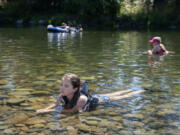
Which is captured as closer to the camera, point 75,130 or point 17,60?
point 75,130

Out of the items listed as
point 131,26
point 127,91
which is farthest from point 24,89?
point 131,26

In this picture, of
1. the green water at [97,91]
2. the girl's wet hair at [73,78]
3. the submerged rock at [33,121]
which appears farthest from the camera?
the girl's wet hair at [73,78]

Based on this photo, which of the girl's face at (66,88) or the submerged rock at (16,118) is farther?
the girl's face at (66,88)

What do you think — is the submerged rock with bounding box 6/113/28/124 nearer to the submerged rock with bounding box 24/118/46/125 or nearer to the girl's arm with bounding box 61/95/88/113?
the submerged rock with bounding box 24/118/46/125

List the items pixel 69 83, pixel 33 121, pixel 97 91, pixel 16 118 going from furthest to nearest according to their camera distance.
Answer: pixel 97 91, pixel 69 83, pixel 16 118, pixel 33 121

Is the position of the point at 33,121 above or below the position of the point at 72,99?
below

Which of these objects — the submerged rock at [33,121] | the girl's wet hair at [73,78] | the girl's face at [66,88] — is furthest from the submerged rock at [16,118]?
the girl's wet hair at [73,78]

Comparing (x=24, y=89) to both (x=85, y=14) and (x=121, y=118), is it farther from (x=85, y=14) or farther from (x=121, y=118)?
(x=85, y=14)

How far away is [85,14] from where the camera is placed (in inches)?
1714

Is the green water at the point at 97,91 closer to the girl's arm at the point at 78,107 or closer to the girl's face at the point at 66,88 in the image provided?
the girl's arm at the point at 78,107

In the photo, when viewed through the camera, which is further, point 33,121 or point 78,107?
point 78,107

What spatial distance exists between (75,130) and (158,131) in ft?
4.48

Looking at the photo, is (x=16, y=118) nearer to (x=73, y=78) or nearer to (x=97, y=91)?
(x=73, y=78)

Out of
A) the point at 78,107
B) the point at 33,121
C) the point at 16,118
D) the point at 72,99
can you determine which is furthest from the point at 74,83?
the point at 16,118
